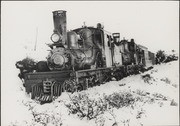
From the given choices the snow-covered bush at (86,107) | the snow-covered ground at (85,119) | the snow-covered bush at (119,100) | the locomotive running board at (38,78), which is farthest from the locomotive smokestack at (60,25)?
the snow-covered bush at (119,100)

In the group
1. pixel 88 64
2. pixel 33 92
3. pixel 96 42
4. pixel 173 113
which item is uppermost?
pixel 96 42

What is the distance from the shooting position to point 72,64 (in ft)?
15.2

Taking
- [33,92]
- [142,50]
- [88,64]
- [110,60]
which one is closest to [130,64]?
[142,50]

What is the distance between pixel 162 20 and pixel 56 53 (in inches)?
69.4

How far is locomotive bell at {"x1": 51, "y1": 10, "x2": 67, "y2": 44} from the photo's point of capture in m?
4.49

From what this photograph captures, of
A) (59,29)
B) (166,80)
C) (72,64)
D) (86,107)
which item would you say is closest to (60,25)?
(59,29)

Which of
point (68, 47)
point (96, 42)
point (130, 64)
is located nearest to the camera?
point (68, 47)

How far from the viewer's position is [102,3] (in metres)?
4.02

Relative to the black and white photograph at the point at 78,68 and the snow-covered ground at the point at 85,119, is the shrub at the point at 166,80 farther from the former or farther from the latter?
Result: the snow-covered ground at the point at 85,119

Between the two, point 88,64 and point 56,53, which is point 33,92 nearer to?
point 56,53

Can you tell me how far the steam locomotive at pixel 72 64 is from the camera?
441cm

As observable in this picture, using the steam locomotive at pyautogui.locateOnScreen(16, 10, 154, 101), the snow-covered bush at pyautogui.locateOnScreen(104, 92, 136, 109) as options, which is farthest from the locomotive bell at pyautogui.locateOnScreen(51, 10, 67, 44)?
the snow-covered bush at pyautogui.locateOnScreen(104, 92, 136, 109)

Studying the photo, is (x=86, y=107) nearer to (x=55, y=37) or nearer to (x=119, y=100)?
(x=119, y=100)

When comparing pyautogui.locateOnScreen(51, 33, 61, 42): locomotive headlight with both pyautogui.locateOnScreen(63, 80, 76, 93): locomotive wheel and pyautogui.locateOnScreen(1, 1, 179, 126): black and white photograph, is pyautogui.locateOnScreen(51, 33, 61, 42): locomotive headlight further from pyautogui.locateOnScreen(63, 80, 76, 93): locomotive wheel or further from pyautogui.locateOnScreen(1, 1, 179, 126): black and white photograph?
pyautogui.locateOnScreen(63, 80, 76, 93): locomotive wheel
